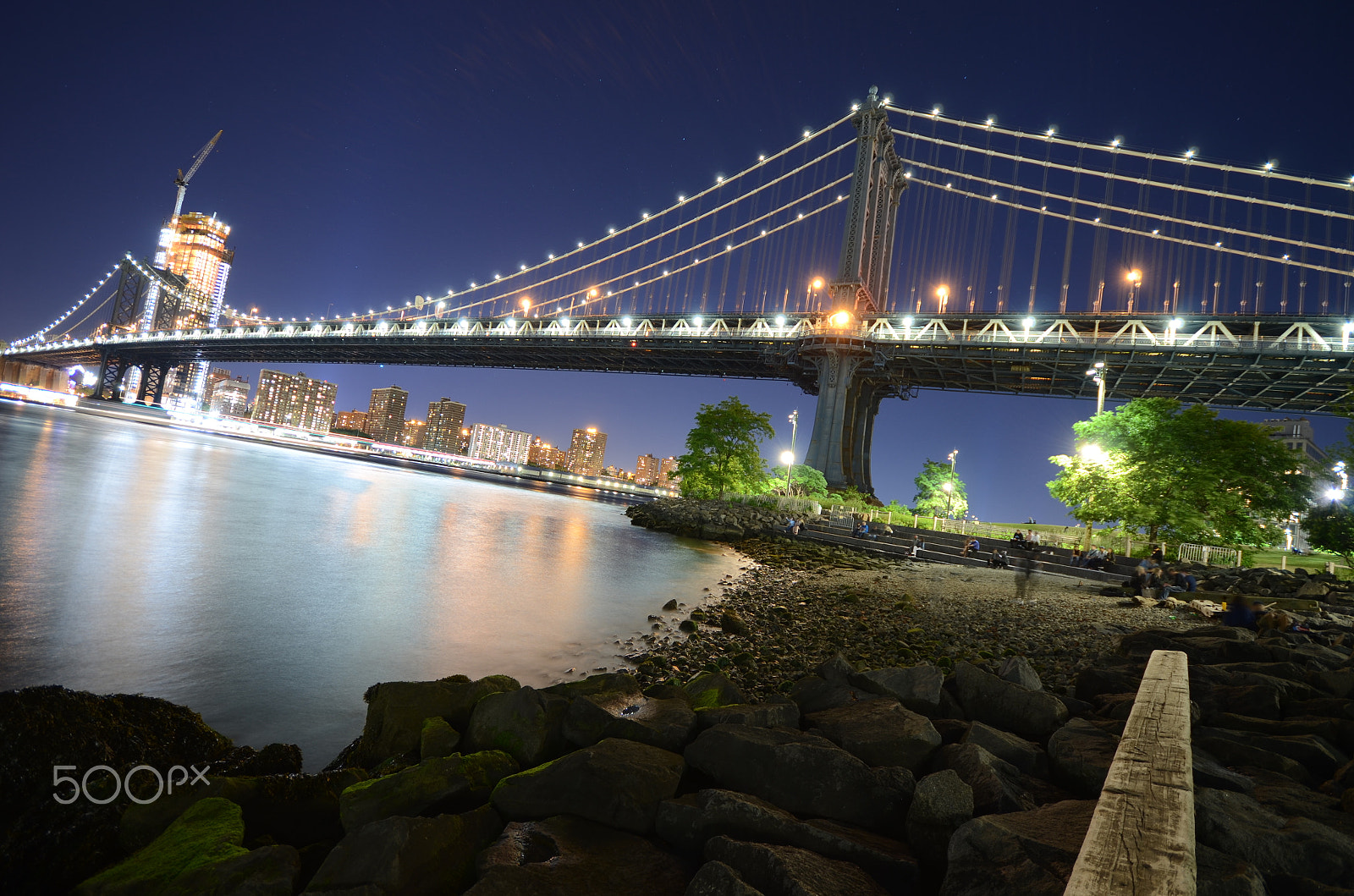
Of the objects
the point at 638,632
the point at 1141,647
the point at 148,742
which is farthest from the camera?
the point at 638,632

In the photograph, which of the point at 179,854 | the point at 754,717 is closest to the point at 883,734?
the point at 754,717

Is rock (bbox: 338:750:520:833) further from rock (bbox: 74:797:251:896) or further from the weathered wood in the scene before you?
the weathered wood

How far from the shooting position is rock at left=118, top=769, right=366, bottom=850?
309cm

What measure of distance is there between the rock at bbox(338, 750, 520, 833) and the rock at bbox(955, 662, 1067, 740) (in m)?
3.40

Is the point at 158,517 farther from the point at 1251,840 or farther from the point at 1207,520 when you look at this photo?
the point at 1207,520

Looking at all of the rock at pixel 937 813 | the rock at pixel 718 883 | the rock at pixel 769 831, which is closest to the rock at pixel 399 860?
the rock at pixel 769 831

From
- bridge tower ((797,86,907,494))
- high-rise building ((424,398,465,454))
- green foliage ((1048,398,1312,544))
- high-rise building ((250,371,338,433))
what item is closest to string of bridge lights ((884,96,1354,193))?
bridge tower ((797,86,907,494))

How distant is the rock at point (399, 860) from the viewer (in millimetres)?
2449

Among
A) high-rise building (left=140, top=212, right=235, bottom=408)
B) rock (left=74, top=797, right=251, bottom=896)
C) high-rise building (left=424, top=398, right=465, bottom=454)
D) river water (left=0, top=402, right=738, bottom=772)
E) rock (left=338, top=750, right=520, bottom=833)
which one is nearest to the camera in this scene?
rock (left=74, top=797, right=251, bottom=896)

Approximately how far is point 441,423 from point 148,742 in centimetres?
20833

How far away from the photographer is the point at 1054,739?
3398 mm

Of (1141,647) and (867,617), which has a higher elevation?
(1141,647)

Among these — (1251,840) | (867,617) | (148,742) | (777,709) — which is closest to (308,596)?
(148,742)
